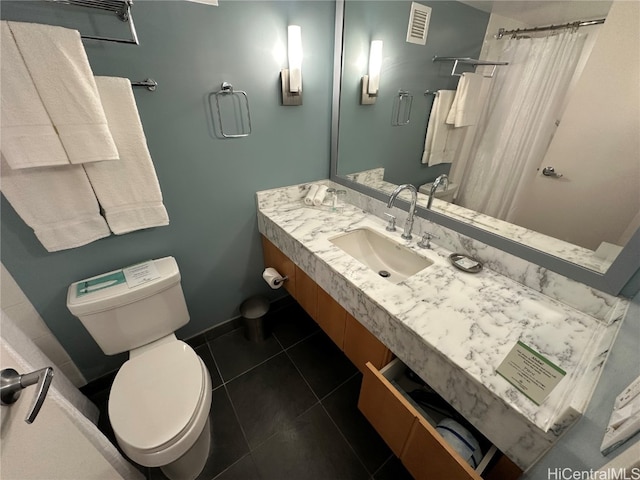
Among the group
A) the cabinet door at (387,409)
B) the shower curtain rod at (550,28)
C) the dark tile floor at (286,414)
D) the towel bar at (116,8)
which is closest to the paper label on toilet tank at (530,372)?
the cabinet door at (387,409)

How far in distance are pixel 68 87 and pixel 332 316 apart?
131 centimetres

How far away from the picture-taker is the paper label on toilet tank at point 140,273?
1.17m

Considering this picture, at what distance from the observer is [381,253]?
139 centimetres

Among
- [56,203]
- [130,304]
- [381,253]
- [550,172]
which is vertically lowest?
[130,304]

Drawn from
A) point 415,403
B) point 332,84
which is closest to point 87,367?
point 415,403

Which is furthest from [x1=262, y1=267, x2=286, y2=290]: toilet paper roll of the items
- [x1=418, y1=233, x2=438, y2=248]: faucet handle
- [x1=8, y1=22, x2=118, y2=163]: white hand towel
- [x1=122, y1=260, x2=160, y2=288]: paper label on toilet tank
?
[x1=8, y1=22, x2=118, y2=163]: white hand towel

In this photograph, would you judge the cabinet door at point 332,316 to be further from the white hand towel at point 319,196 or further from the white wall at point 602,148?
the white wall at point 602,148

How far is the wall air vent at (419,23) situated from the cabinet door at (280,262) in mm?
1353

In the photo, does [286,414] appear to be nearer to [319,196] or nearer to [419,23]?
[319,196]

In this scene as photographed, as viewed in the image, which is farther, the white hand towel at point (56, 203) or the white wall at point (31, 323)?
the white wall at point (31, 323)

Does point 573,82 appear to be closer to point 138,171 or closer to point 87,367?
point 138,171

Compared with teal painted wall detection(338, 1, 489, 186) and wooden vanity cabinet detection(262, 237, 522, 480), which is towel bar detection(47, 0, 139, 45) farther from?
wooden vanity cabinet detection(262, 237, 522, 480)

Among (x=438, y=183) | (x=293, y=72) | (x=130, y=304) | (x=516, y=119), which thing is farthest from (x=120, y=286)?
(x=516, y=119)

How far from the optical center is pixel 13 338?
0.90m
